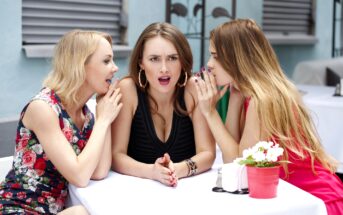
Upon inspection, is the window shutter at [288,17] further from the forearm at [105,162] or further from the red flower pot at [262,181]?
the red flower pot at [262,181]

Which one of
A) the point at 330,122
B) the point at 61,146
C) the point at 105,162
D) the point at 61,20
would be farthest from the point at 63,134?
the point at 61,20

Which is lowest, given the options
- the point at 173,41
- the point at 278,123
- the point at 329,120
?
the point at 329,120

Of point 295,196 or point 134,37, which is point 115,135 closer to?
point 295,196

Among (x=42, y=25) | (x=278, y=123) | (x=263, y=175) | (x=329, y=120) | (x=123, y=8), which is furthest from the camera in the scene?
(x=123, y=8)

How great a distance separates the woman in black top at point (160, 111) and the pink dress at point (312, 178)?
31 centimetres

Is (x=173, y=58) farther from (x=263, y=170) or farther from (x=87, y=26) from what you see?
(x=87, y=26)

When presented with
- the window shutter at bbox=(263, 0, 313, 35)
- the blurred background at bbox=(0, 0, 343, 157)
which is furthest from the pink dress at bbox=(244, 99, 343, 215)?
the window shutter at bbox=(263, 0, 313, 35)

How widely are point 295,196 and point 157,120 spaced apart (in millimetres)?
731

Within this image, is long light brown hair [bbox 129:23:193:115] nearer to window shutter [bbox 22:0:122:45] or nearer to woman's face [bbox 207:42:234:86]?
woman's face [bbox 207:42:234:86]

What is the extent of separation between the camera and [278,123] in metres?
1.96

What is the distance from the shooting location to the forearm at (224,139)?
2.13 m

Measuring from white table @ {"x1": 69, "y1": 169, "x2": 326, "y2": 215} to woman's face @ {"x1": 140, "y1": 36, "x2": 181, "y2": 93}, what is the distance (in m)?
0.43

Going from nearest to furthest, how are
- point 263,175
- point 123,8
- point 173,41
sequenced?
point 263,175
point 173,41
point 123,8

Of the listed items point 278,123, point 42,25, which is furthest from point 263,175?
point 42,25
